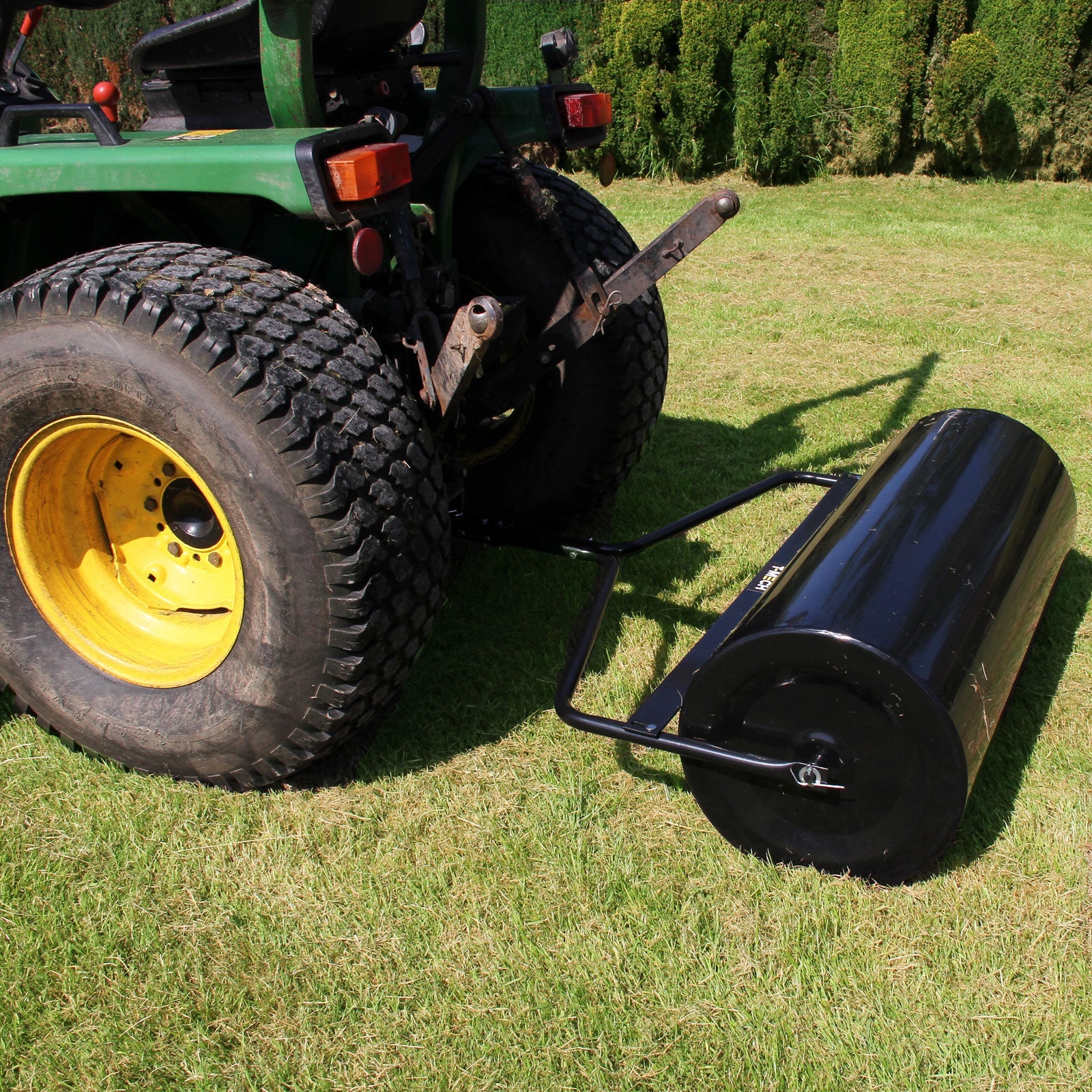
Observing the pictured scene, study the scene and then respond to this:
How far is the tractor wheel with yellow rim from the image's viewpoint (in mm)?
1908

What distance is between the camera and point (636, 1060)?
1.67 meters

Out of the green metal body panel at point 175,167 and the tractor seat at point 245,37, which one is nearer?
the green metal body panel at point 175,167

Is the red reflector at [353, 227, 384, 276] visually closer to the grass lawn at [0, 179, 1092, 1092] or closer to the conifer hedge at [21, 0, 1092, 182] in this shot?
the grass lawn at [0, 179, 1092, 1092]

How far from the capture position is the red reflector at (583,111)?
261 cm

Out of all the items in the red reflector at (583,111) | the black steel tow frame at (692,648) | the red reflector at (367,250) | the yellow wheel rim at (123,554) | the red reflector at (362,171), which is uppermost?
the red reflector at (362,171)

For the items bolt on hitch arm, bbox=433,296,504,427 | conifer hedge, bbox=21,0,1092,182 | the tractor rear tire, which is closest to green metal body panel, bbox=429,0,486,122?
the tractor rear tire

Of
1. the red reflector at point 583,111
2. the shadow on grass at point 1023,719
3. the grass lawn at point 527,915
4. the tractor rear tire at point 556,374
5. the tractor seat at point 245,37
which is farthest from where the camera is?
the tractor rear tire at point 556,374

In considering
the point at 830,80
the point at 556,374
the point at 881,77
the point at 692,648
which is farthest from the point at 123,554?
the point at 830,80

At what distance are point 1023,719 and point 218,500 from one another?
1.82 m

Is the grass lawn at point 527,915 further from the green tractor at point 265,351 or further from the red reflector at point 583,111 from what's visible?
the red reflector at point 583,111

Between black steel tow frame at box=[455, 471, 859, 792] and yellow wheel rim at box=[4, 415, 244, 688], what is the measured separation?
701 mm

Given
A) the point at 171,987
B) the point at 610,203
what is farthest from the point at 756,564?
the point at 610,203

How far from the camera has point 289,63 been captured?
6.60 feet

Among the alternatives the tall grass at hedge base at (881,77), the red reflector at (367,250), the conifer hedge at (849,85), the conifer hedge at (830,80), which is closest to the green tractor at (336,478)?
the red reflector at (367,250)
